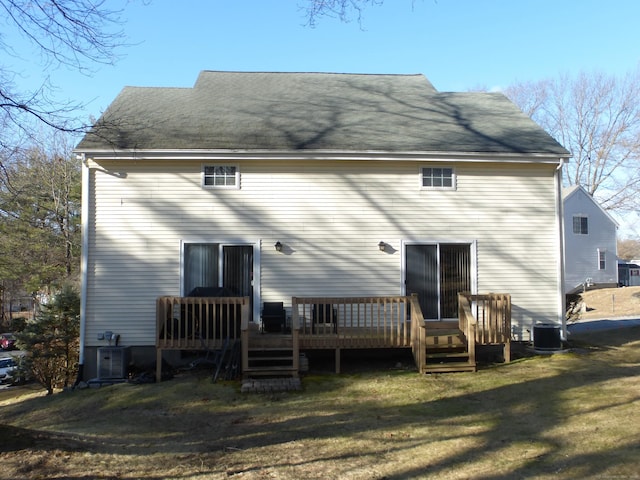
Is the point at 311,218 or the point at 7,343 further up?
the point at 311,218

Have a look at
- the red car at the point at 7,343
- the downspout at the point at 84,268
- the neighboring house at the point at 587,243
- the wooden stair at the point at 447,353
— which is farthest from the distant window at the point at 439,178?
the red car at the point at 7,343

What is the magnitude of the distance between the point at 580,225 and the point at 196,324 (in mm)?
31773

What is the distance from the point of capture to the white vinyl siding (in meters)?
10.6

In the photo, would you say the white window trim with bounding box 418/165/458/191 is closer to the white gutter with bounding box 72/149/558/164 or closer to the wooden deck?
the white gutter with bounding box 72/149/558/164

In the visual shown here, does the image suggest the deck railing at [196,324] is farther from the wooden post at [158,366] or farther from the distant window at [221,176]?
the distant window at [221,176]

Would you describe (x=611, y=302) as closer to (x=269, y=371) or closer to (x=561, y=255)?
(x=561, y=255)

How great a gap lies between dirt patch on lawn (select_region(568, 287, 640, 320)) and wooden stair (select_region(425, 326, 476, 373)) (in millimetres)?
18901

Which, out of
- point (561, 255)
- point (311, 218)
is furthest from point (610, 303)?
point (311, 218)

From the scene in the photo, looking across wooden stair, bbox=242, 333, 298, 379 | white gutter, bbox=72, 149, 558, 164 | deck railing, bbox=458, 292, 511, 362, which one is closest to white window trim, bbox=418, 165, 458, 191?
white gutter, bbox=72, 149, 558, 164

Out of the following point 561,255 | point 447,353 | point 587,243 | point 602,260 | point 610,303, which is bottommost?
point 610,303

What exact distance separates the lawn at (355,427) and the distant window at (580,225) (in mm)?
27158

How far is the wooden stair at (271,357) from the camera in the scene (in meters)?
8.93

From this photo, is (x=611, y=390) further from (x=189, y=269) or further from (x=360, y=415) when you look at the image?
(x=189, y=269)

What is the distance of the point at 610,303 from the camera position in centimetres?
2927
